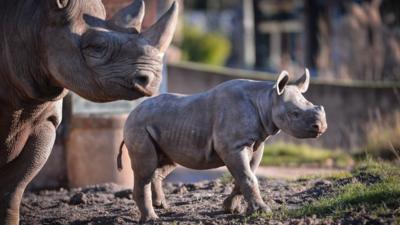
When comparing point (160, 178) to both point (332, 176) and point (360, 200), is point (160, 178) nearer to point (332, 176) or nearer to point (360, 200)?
point (360, 200)

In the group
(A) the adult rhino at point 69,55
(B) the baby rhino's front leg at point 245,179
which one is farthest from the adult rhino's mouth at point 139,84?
(B) the baby rhino's front leg at point 245,179

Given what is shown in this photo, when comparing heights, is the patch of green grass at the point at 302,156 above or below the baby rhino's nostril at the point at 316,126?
below

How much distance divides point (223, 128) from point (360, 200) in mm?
1036

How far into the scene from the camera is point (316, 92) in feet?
44.9

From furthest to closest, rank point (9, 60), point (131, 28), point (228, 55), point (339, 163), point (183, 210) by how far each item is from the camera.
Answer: point (228, 55) → point (339, 163) → point (183, 210) → point (9, 60) → point (131, 28)

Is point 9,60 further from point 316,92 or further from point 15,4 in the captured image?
point 316,92

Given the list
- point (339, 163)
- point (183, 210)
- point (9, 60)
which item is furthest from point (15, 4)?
point (339, 163)

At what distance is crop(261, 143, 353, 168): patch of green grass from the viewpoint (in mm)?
11820

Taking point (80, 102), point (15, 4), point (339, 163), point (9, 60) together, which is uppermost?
point (15, 4)

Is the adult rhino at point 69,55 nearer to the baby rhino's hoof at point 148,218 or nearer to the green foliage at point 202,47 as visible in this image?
the baby rhino's hoof at point 148,218

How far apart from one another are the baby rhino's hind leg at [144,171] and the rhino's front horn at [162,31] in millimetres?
1446

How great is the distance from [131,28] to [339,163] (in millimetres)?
7177

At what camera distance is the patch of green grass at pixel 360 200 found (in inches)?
231

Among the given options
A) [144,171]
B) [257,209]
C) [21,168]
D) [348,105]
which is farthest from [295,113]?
[348,105]
